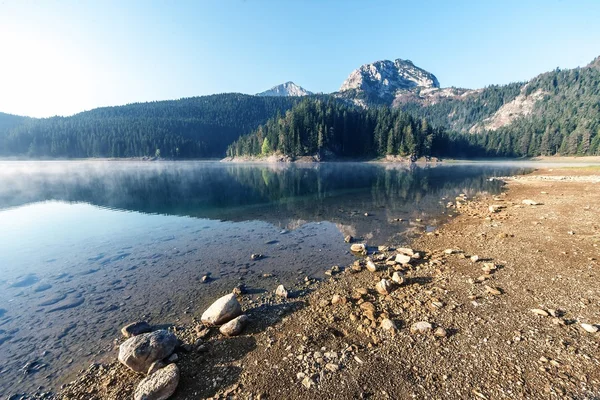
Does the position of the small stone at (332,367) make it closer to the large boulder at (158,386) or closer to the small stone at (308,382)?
the small stone at (308,382)

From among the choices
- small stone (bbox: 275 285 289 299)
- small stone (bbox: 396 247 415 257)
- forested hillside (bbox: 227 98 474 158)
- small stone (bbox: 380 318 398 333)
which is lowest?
small stone (bbox: 275 285 289 299)

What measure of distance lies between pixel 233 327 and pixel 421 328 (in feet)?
20.4

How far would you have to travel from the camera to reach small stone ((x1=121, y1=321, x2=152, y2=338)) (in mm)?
9188

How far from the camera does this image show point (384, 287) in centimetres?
1084

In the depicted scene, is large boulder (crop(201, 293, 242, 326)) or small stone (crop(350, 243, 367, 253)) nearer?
large boulder (crop(201, 293, 242, 326))

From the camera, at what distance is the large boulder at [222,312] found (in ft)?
30.5

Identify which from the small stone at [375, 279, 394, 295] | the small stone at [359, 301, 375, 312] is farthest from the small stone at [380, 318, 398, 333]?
the small stone at [375, 279, 394, 295]

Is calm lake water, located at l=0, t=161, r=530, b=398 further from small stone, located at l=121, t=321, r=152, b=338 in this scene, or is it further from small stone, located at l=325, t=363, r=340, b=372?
small stone, located at l=325, t=363, r=340, b=372

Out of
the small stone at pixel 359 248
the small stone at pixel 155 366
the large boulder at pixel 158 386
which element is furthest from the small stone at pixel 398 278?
the small stone at pixel 155 366

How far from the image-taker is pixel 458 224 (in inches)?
837

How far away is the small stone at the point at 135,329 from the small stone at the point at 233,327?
3.13 metres

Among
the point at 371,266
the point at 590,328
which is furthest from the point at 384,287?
the point at 590,328

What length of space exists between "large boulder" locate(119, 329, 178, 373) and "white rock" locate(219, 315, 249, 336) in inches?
60.7

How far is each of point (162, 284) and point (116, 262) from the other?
5.40m
